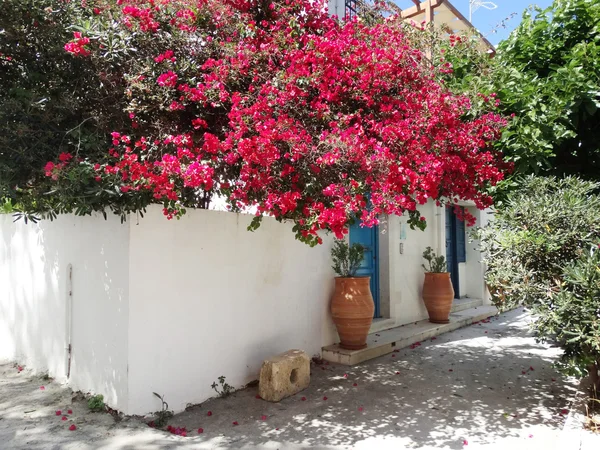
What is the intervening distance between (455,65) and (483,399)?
149 inches

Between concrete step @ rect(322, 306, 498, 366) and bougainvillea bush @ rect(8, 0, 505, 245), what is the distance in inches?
91.0

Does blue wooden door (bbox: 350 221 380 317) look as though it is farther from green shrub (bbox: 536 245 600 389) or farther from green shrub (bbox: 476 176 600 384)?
green shrub (bbox: 536 245 600 389)

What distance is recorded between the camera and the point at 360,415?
4.34 metres

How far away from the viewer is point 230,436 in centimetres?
379

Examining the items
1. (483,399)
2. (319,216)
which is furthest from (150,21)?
(483,399)

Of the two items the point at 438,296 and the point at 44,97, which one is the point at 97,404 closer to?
the point at 44,97

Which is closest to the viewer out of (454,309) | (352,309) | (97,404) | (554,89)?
(97,404)

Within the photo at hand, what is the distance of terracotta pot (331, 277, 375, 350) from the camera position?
5.93 metres

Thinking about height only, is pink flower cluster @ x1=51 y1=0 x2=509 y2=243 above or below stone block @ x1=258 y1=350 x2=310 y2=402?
above

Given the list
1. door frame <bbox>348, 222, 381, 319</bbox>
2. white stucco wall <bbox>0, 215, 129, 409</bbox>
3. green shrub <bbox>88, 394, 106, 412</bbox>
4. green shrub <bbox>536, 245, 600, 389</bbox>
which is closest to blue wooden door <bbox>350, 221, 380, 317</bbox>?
door frame <bbox>348, 222, 381, 319</bbox>

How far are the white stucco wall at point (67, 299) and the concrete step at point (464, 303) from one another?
23.5 feet

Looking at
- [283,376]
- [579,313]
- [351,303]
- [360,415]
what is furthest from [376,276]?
[579,313]

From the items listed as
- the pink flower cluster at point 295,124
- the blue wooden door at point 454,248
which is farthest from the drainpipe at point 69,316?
the blue wooden door at point 454,248

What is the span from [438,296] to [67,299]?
5.88 m
